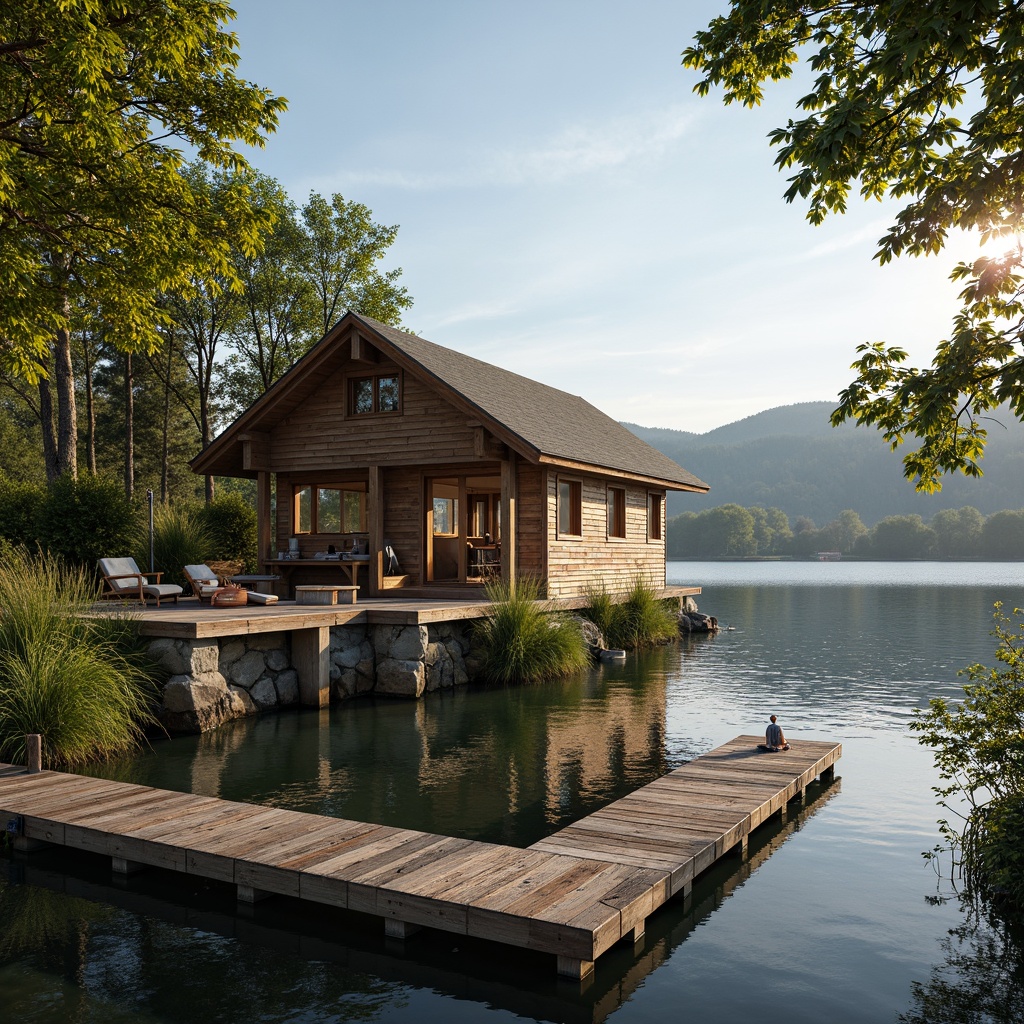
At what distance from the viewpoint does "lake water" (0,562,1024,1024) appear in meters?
4.64

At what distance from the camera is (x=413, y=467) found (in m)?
18.9

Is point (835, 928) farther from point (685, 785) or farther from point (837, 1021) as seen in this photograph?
point (685, 785)

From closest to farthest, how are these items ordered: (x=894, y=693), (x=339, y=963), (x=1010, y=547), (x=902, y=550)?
(x=339, y=963) < (x=894, y=693) < (x=1010, y=547) < (x=902, y=550)

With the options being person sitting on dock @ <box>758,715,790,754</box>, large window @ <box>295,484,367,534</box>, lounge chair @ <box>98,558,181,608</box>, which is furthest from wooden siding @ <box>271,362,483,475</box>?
person sitting on dock @ <box>758,715,790,754</box>

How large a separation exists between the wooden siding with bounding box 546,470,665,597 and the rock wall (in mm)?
3092

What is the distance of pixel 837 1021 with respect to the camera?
174 inches

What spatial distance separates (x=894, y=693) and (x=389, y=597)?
9.32 metres

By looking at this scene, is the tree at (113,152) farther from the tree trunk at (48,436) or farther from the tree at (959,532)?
the tree at (959,532)

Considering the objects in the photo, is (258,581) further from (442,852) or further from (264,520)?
(442,852)

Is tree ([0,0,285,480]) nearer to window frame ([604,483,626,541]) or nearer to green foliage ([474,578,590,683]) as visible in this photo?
green foliage ([474,578,590,683])

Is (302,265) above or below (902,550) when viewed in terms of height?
above

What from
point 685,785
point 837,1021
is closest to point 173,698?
point 685,785

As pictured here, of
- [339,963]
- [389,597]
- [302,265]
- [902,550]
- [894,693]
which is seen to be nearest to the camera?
[339,963]

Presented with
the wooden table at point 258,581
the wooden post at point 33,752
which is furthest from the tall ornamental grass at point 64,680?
the wooden table at point 258,581
